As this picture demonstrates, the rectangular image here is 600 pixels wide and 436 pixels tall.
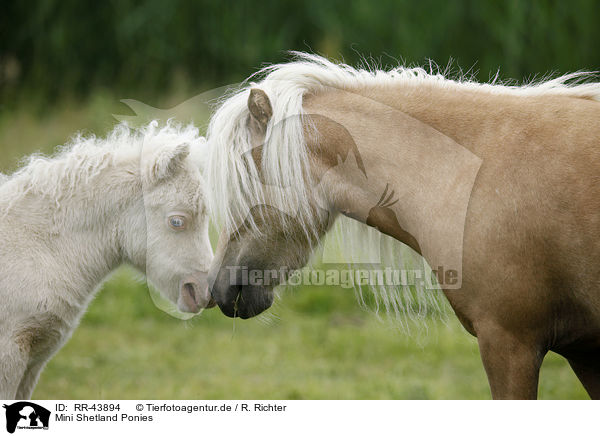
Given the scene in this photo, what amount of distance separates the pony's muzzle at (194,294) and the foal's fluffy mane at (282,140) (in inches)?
26.7

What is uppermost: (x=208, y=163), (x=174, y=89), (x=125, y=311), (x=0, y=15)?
(x=0, y=15)

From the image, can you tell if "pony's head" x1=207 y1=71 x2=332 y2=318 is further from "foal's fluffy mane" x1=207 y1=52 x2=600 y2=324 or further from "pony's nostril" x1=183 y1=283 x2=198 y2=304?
"pony's nostril" x1=183 y1=283 x2=198 y2=304

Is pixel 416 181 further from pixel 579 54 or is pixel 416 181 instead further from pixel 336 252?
pixel 579 54

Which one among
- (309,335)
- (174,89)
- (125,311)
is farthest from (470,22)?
(125,311)

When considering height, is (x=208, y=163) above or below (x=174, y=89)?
below

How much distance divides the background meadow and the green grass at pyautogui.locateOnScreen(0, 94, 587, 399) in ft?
0.06

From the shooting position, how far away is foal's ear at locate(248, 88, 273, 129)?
8.66 feet

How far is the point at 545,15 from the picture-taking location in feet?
28.0

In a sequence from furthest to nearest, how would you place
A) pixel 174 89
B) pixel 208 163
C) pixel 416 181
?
pixel 174 89
pixel 208 163
pixel 416 181

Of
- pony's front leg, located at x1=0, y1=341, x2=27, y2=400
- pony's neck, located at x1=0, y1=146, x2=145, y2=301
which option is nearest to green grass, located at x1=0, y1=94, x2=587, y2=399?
pony's neck, located at x1=0, y1=146, x2=145, y2=301

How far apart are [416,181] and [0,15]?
8973mm

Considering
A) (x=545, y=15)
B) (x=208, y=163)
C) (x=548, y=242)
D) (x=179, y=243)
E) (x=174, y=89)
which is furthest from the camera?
(x=174, y=89)
